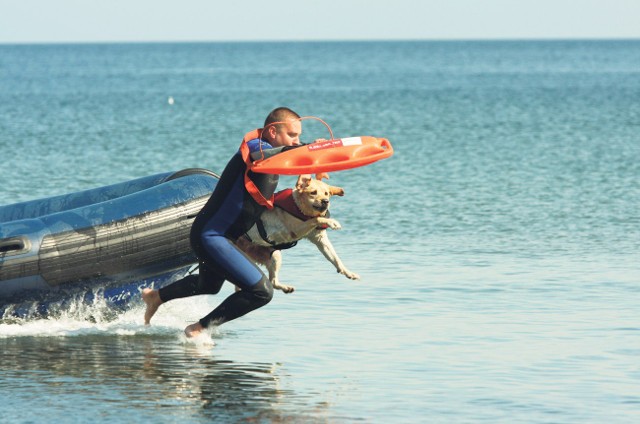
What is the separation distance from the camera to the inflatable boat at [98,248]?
9.56m

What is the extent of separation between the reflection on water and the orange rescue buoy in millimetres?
1349

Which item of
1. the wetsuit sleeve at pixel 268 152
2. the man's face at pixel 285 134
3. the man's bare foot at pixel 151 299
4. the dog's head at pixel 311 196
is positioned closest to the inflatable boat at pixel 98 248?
the man's bare foot at pixel 151 299

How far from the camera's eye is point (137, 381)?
8.34m

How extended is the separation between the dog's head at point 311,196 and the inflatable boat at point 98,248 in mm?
1431

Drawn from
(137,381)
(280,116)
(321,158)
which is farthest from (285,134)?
(137,381)

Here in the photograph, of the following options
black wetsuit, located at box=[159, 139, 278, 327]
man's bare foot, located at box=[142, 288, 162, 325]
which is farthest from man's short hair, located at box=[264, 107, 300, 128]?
man's bare foot, located at box=[142, 288, 162, 325]

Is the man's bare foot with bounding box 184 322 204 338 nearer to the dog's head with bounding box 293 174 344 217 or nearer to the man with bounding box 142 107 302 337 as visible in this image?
the man with bounding box 142 107 302 337

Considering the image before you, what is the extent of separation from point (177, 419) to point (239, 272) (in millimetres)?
1290

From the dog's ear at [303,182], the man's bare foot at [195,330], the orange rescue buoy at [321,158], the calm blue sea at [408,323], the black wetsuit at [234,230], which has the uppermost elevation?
the orange rescue buoy at [321,158]

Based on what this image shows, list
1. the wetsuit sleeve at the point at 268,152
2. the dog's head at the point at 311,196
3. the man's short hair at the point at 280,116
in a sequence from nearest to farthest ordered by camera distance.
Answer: the wetsuit sleeve at the point at 268,152 → the man's short hair at the point at 280,116 → the dog's head at the point at 311,196

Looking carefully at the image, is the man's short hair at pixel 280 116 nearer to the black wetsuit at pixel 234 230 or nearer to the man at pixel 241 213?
the man at pixel 241 213

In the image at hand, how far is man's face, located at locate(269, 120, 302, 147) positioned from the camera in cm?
835

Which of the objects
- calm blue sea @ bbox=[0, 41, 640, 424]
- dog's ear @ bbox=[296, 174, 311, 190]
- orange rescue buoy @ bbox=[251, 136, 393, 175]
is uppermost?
orange rescue buoy @ bbox=[251, 136, 393, 175]

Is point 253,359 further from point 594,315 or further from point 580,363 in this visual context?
point 594,315
